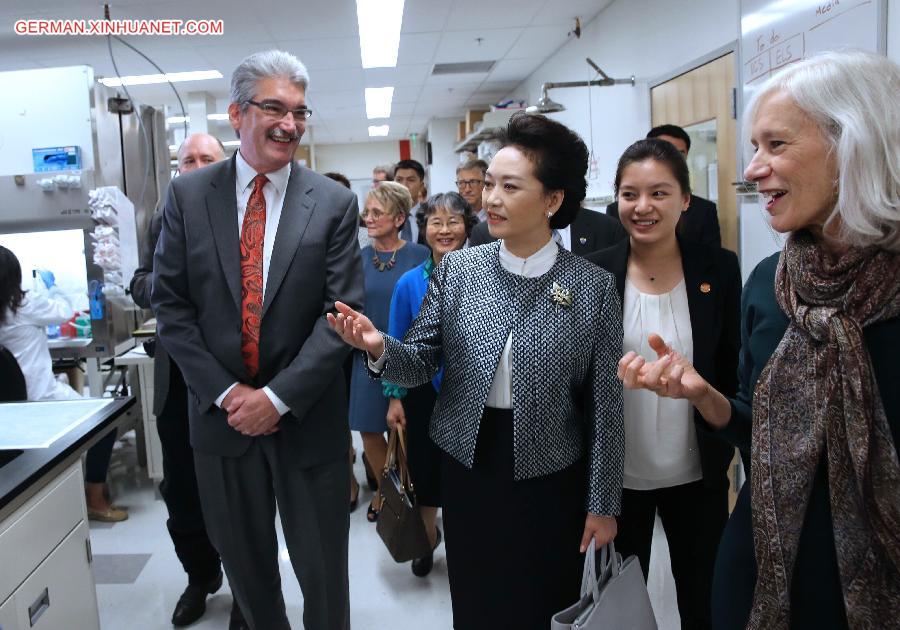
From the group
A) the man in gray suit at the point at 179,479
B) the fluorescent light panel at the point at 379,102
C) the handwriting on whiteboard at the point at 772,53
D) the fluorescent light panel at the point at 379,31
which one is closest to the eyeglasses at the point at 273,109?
the man in gray suit at the point at 179,479

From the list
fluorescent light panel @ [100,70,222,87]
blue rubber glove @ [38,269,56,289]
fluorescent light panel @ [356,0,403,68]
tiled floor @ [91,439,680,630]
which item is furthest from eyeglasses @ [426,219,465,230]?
fluorescent light panel @ [100,70,222,87]

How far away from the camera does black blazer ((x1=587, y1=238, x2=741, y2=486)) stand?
156cm

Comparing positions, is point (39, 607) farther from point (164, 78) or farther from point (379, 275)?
point (164, 78)

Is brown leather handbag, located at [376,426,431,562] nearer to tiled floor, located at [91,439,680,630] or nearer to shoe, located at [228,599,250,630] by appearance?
tiled floor, located at [91,439,680,630]

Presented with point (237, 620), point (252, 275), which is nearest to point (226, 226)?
point (252, 275)

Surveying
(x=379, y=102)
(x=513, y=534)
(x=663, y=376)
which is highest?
(x=379, y=102)

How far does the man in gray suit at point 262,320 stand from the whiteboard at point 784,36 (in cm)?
121

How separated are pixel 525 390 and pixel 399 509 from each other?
3.68 ft

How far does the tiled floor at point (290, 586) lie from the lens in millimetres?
2330

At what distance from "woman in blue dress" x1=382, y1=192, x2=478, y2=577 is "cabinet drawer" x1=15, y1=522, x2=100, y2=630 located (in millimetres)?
986

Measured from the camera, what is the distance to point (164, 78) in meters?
6.84

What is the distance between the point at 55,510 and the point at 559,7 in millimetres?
4903

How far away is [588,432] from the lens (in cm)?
150

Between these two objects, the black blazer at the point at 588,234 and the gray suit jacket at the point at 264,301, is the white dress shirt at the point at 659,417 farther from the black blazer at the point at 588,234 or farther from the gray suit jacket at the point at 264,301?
the black blazer at the point at 588,234
